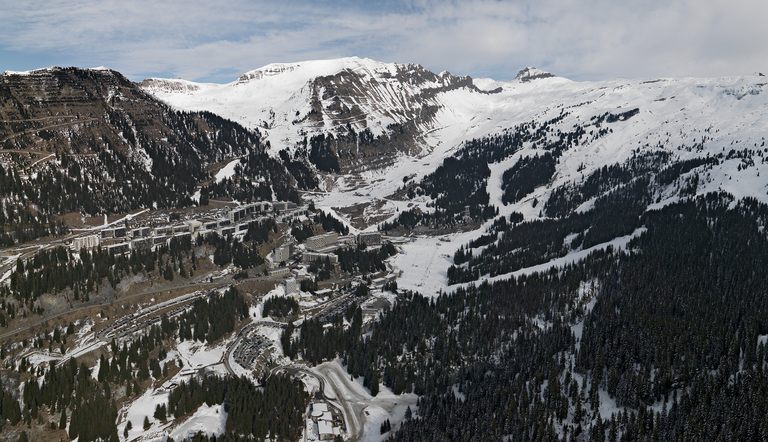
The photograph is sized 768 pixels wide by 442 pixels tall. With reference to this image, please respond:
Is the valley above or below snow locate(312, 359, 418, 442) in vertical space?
above

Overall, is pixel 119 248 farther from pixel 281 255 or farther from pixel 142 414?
pixel 142 414

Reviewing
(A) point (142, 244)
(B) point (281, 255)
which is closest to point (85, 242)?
(A) point (142, 244)

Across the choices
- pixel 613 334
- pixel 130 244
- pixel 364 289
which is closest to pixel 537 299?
pixel 613 334

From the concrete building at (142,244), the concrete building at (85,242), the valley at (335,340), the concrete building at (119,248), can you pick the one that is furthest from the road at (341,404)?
the concrete building at (85,242)

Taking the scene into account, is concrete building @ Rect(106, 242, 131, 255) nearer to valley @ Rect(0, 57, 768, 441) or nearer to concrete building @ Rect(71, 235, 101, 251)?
valley @ Rect(0, 57, 768, 441)

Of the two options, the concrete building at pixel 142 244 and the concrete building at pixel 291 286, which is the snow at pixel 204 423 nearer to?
the concrete building at pixel 291 286

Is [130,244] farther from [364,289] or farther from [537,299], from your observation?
[537,299]

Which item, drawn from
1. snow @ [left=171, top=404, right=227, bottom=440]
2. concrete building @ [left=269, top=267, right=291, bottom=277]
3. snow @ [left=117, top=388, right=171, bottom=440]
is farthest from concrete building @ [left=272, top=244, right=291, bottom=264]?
snow @ [left=171, top=404, right=227, bottom=440]

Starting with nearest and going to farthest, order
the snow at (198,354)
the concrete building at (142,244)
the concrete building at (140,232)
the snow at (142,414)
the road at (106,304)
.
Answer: the snow at (142,414), the road at (106,304), the snow at (198,354), the concrete building at (142,244), the concrete building at (140,232)

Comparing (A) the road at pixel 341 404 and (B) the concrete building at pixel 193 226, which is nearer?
(A) the road at pixel 341 404
